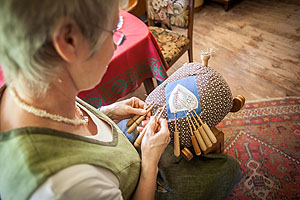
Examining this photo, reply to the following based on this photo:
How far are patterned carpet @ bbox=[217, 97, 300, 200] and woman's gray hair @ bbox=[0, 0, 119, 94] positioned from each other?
131 centimetres

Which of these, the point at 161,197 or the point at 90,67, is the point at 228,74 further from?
the point at 90,67

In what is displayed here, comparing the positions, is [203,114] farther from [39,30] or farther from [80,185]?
[39,30]

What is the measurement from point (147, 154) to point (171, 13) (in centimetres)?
140

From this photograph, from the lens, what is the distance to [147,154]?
2.43ft

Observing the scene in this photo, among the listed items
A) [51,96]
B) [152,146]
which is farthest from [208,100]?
[51,96]

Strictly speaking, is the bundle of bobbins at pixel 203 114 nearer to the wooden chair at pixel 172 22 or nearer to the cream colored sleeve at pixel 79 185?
the cream colored sleeve at pixel 79 185

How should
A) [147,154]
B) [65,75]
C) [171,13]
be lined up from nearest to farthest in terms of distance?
[65,75] → [147,154] → [171,13]

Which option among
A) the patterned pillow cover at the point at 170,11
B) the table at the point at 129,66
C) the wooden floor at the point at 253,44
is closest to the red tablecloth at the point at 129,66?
the table at the point at 129,66

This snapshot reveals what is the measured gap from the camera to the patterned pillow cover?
5.52ft

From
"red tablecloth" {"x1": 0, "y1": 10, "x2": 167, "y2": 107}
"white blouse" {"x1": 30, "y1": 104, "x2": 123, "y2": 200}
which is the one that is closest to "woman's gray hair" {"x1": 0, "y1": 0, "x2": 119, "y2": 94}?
"white blouse" {"x1": 30, "y1": 104, "x2": 123, "y2": 200}

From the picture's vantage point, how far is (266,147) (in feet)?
4.94

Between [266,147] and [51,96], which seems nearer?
[51,96]

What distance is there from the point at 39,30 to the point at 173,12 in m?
1.58

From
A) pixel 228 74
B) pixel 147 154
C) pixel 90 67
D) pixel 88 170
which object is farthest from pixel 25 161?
pixel 228 74
